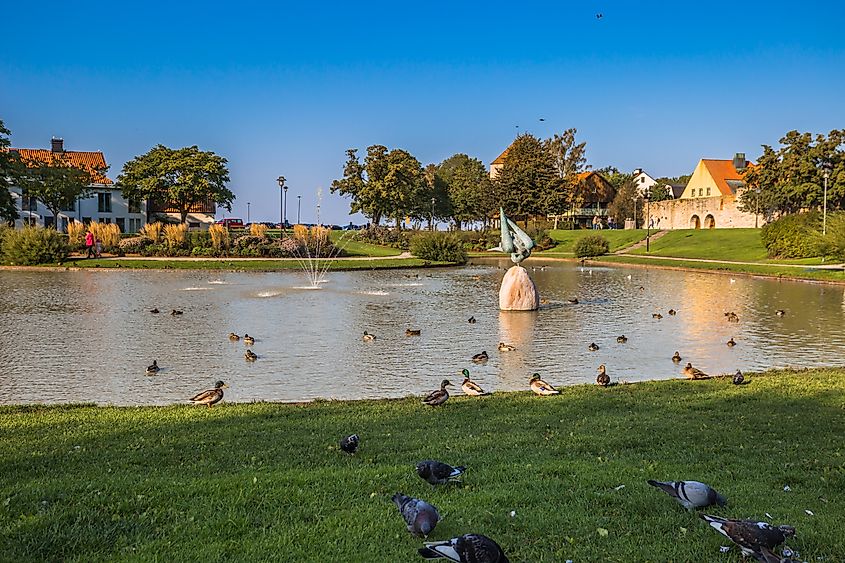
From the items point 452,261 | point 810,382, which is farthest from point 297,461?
point 452,261

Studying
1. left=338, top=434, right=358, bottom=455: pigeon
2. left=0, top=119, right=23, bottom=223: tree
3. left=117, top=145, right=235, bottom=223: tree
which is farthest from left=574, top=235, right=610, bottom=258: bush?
left=338, top=434, right=358, bottom=455: pigeon

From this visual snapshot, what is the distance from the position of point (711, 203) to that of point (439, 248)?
47.6 metres

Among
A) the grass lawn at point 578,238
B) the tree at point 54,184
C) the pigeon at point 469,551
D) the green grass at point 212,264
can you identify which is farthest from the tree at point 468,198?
the pigeon at point 469,551

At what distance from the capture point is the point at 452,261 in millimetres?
51625

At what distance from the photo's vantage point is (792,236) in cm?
5066

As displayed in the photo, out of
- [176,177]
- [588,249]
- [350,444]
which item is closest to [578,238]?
[588,249]

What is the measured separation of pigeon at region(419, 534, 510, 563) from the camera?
13.8ft

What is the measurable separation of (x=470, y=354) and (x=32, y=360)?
9.53m

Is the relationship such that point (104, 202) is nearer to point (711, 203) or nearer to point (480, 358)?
point (480, 358)

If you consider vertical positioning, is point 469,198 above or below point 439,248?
above

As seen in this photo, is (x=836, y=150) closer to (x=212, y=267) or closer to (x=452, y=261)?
(x=452, y=261)

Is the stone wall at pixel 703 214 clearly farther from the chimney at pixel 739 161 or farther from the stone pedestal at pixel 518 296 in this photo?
the stone pedestal at pixel 518 296

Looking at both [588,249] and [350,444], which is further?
[588,249]

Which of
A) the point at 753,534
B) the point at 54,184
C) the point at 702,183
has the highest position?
the point at 702,183
